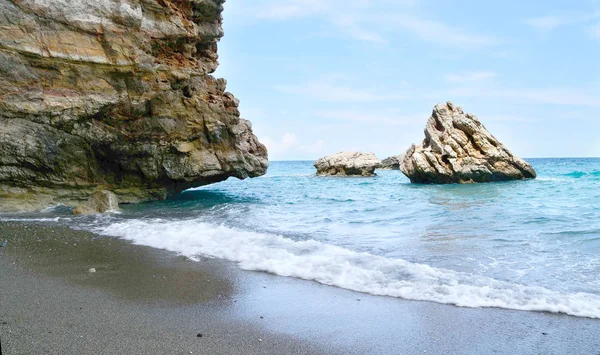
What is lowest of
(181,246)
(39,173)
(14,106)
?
(181,246)

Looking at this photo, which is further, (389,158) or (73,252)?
(389,158)

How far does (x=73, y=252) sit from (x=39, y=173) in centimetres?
791

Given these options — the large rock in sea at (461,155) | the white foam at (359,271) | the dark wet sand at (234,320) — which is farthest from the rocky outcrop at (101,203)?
the large rock in sea at (461,155)

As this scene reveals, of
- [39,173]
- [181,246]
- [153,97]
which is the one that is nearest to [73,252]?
[181,246]

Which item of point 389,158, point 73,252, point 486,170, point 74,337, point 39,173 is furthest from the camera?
point 389,158

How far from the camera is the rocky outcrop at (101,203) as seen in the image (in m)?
15.3

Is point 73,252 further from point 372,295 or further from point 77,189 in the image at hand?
point 77,189

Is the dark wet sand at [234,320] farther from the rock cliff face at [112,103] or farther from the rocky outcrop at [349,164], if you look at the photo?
the rocky outcrop at [349,164]

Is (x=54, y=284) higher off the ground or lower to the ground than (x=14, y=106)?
lower

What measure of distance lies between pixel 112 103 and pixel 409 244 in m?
11.5

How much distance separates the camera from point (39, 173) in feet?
49.2

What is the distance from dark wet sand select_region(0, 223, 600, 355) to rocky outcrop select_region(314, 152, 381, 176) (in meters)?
42.4

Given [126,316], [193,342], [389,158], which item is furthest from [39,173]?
[389,158]

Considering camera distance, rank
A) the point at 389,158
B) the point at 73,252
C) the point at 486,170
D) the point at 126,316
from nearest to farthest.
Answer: the point at 126,316 < the point at 73,252 < the point at 486,170 < the point at 389,158
